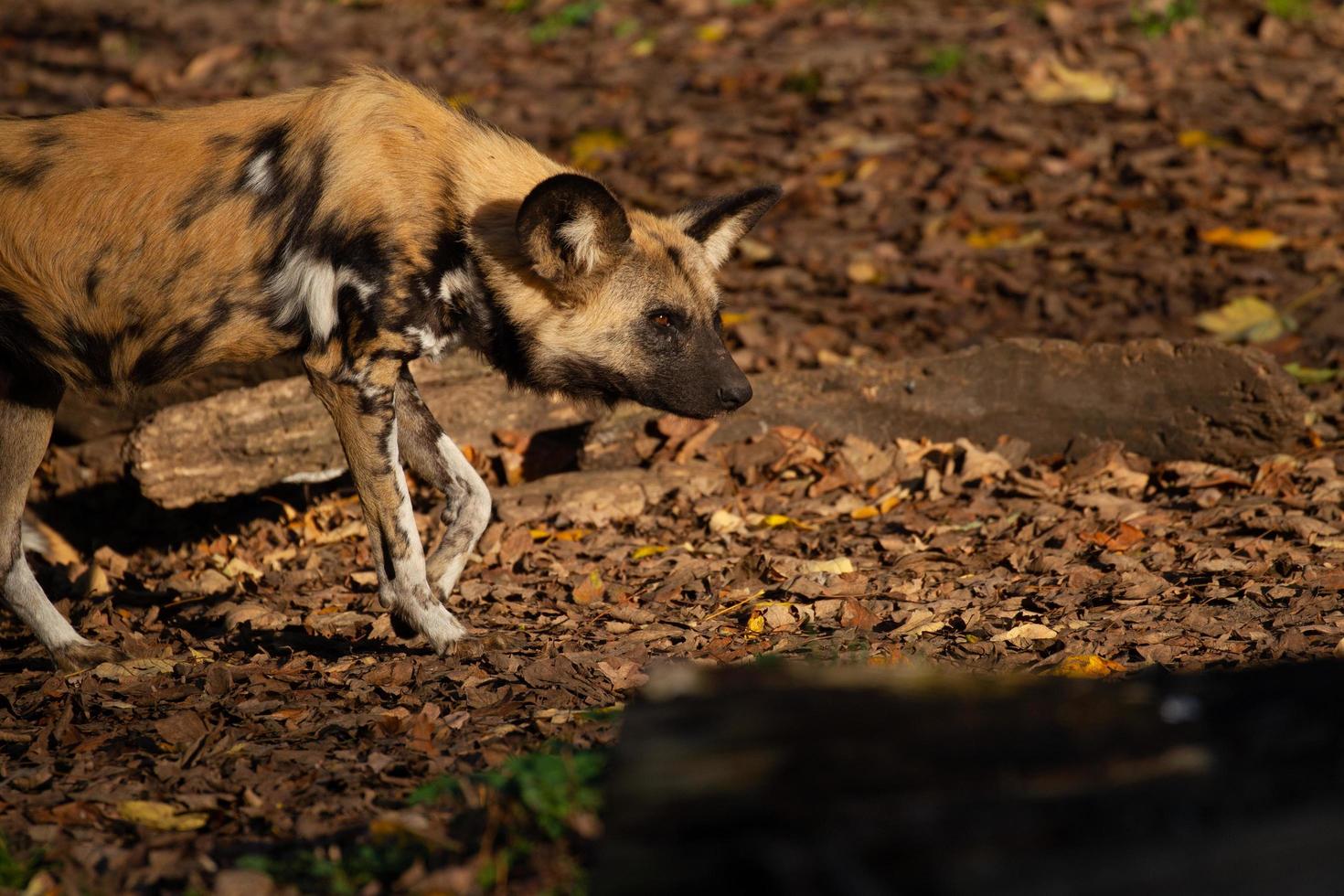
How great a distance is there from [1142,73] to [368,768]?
7.18 metres

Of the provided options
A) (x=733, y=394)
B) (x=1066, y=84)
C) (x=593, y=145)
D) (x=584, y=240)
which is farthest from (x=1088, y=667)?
(x=1066, y=84)

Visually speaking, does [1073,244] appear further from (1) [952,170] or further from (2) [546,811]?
(2) [546,811]

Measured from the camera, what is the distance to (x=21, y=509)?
13.3 feet

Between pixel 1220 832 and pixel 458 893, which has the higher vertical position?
pixel 1220 832

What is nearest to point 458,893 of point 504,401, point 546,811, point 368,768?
point 546,811

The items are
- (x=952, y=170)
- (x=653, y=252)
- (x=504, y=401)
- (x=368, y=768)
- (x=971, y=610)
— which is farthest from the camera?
(x=952, y=170)

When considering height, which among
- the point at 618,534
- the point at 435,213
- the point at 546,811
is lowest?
the point at 618,534

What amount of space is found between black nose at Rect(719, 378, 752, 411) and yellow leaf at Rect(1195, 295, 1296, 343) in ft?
8.42

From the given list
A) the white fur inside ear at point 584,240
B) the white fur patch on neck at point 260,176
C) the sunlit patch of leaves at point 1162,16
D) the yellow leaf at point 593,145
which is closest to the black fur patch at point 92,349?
the white fur patch on neck at point 260,176

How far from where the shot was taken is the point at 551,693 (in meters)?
3.18

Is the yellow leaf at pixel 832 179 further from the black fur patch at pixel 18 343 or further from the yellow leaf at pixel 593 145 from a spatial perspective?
the black fur patch at pixel 18 343

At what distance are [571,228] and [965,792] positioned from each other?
262 cm

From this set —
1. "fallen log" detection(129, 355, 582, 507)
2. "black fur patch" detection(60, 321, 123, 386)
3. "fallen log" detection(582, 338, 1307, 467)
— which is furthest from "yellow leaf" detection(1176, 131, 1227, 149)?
"black fur patch" detection(60, 321, 123, 386)

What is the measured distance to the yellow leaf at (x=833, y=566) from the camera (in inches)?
159
